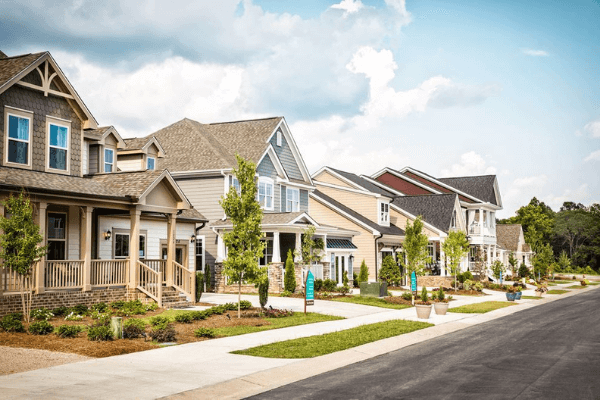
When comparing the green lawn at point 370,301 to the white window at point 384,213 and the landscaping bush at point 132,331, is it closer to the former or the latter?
the landscaping bush at point 132,331

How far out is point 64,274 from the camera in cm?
2158

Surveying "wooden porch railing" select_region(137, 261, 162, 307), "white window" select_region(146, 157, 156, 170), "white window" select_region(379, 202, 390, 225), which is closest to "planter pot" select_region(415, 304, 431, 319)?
"wooden porch railing" select_region(137, 261, 162, 307)

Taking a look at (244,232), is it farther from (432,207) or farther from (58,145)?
(432,207)

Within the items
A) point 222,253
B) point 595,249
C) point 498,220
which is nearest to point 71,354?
point 222,253

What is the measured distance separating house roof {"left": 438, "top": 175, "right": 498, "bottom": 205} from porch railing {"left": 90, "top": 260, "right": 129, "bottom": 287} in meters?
47.3

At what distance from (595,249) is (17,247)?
95966mm

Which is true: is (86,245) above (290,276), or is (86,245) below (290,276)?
above

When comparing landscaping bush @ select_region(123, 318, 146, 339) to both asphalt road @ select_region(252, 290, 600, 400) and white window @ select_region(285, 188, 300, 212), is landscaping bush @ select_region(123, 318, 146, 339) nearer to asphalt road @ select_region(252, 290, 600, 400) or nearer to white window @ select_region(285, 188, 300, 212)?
asphalt road @ select_region(252, 290, 600, 400)

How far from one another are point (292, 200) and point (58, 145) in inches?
764

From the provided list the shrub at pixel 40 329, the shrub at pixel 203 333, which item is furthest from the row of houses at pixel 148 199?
the shrub at pixel 203 333

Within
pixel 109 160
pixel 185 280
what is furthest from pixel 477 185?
pixel 109 160

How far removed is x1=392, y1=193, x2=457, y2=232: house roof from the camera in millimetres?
52297

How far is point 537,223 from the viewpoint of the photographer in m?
87.7

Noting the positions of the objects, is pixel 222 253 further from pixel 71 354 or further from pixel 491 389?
pixel 491 389
